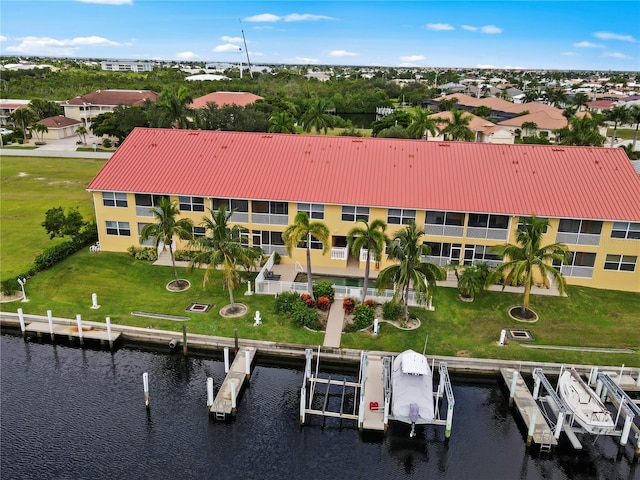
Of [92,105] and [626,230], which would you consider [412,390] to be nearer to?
[626,230]

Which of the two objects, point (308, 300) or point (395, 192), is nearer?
point (308, 300)

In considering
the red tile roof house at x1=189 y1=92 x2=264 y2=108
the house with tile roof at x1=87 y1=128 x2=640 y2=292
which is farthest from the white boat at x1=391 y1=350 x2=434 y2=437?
the red tile roof house at x1=189 y1=92 x2=264 y2=108

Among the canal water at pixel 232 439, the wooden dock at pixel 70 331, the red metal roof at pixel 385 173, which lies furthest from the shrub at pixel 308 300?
the wooden dock at pixel 70 331

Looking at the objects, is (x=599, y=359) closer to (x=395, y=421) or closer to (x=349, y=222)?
(x=395, y=421)

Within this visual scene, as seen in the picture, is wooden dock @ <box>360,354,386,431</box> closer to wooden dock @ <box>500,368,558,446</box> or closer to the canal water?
→ the canal water

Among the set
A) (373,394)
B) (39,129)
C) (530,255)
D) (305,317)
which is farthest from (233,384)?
(39,129)

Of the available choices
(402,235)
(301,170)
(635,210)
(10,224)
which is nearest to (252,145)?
(301,170)
